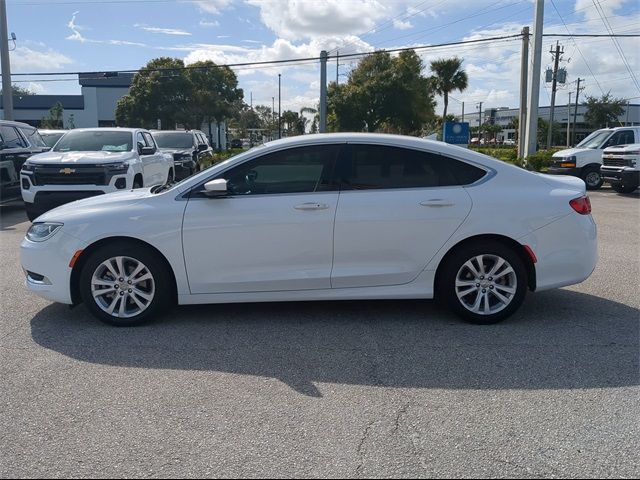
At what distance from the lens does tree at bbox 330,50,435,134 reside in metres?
44.2

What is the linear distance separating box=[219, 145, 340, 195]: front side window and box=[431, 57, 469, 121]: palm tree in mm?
49918

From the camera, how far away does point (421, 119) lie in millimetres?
46188

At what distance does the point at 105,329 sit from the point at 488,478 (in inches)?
141

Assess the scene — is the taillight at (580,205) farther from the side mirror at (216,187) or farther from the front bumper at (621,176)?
the front bumper at (621,176)

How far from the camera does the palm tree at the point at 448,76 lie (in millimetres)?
52344

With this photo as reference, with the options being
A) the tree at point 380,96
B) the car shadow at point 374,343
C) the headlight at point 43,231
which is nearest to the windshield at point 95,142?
the car shadow at point 374,343

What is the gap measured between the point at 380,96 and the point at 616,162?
2805 centimetres

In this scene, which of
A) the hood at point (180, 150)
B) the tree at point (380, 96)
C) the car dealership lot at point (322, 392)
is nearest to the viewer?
the car dealership lot at point (322, 392)

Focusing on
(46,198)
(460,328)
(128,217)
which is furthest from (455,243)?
(46,198)

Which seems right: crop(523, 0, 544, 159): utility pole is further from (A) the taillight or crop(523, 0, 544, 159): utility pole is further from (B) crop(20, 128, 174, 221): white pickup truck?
(A) the taillight

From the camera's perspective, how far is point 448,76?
2076 inches

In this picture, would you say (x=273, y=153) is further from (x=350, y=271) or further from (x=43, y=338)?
(x=43, y=338)

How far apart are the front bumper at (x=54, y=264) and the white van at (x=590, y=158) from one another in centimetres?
1741

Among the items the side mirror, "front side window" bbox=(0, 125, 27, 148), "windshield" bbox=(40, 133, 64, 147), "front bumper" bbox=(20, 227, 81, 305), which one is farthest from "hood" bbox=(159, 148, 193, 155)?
the side mirror
